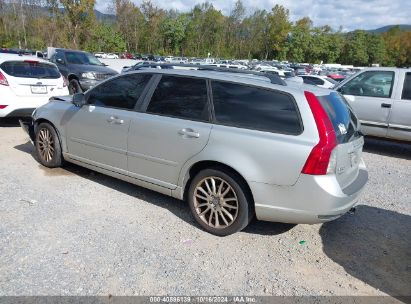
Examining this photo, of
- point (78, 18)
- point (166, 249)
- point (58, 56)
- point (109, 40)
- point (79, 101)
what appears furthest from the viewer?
point (109, 40)

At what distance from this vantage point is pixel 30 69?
7.66 meters

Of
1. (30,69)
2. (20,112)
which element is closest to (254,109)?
(20,112)

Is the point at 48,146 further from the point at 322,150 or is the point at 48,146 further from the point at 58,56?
the point at 58,56

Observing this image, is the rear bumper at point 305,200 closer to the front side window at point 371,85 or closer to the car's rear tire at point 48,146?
the car's rear tire at point 48,146

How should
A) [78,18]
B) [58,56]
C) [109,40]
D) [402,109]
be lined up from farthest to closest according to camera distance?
[109,40]
[78,18]
[58,56]
[402,109]

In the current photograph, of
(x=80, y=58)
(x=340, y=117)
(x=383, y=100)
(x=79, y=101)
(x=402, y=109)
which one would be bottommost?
(x=402, y=109)

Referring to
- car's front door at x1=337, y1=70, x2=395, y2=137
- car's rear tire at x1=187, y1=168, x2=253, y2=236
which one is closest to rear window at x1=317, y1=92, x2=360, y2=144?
car's rear tire at x1=187, y1=168, x2=253, y2=236

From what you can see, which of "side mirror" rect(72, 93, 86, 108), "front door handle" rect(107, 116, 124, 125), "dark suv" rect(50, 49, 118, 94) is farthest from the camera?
"dark suv" rect(50, 49, 118, 94)

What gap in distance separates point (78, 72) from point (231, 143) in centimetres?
1003

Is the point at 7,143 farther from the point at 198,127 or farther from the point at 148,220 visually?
the point at 198,127

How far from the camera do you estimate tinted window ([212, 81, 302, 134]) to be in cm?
335

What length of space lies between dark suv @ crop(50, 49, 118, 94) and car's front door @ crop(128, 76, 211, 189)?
825cm

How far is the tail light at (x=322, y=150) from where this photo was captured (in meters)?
3.16

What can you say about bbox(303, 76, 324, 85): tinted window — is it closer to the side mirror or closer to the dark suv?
the dark suv
